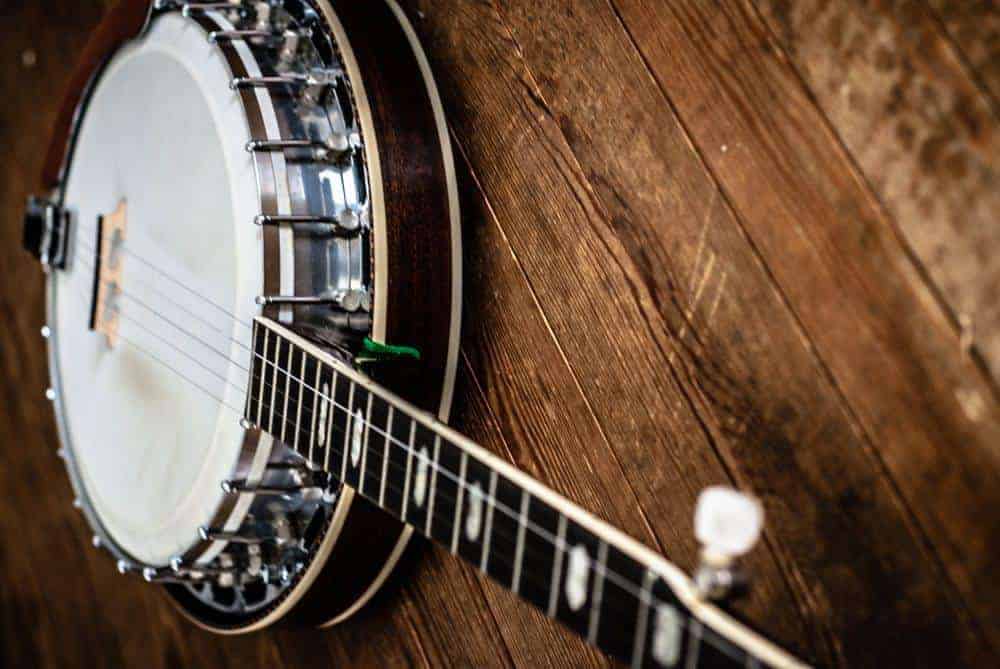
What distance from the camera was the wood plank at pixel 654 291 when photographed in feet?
2.11

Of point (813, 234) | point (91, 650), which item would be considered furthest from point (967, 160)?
point (91, 650)

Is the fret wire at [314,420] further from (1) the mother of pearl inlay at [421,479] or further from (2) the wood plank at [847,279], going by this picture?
(2) the wood plank at [847,279]

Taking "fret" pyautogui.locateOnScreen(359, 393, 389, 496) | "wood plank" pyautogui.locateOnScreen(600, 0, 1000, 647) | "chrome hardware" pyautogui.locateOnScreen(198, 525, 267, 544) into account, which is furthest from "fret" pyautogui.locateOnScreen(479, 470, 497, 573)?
"chrome hardware" pyautogui.locateOnScreen(198, 525, 267, 544)

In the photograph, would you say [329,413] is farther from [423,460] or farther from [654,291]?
[654,291]

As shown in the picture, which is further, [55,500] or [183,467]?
[55,500]

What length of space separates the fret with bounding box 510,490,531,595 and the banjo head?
22 centimetres

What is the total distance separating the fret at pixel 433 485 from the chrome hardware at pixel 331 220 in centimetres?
23

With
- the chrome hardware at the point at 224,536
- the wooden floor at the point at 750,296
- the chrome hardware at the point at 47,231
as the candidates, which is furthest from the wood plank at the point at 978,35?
the chrome hardware at the point at 47,231

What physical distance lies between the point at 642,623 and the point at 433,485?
172 millimetres

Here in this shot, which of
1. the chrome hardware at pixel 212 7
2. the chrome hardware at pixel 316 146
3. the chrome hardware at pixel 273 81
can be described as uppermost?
the chrome hardware at pixel 212 7

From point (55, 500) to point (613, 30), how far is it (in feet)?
3.74

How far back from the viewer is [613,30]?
76cm

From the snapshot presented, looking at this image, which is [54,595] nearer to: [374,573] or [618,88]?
[374,573]

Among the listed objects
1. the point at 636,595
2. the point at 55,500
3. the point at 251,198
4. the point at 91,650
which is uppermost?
the point at 251,198
